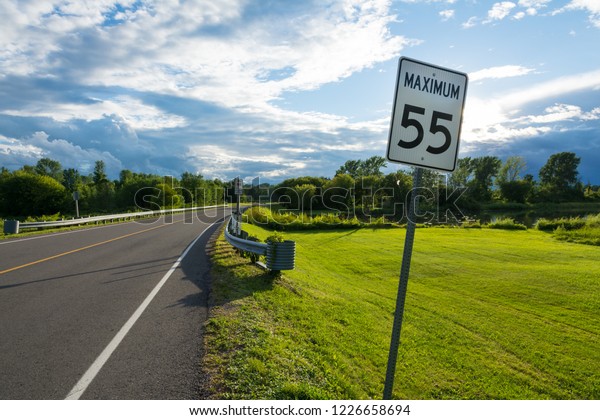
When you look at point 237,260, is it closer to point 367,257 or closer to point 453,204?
point 367,257

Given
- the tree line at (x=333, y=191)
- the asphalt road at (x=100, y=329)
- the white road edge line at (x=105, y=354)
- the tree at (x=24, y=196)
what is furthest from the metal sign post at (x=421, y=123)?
the tree at (x=24, y=196)

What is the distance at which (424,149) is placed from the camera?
10.6 ft

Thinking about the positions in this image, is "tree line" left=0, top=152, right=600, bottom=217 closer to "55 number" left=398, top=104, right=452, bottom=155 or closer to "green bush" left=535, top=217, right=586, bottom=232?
"green bush" left=535, top=217, right=586, bottom=232

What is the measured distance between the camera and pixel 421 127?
323 cm

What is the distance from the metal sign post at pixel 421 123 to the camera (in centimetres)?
316

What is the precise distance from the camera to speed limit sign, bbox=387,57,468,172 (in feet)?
10.4

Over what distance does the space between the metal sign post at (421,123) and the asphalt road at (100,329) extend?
2831mm

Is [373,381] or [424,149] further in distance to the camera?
[373,381]

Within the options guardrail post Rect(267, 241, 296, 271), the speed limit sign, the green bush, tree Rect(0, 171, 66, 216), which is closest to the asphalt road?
guardrail post Rect(267, 241, 296, 271)

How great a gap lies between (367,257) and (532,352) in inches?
444

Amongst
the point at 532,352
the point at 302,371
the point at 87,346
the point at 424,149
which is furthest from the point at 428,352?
the point at 87,346

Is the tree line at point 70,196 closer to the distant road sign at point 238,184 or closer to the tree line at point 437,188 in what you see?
the tree line at point 437,188

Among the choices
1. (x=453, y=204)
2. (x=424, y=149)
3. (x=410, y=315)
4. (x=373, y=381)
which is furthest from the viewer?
(x=453, y=204)

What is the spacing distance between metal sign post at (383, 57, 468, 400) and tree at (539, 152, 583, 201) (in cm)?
11982
